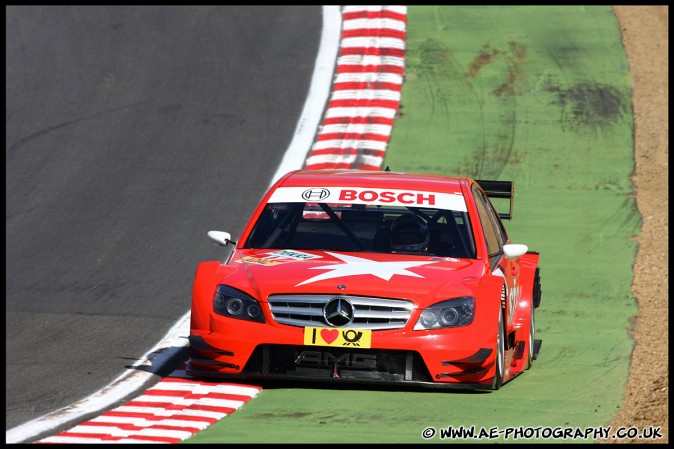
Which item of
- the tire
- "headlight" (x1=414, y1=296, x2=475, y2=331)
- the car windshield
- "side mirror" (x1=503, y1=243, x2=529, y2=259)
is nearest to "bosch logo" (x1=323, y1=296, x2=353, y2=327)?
"headlight" (x1=414, y1=296, x2=475, y2=331)

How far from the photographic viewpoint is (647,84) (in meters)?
18.7

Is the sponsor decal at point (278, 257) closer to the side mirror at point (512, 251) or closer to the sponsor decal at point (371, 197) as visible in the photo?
the sponsor decal at point (371, 197)

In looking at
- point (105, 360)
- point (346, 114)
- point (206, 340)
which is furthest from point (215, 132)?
point (206, 340)

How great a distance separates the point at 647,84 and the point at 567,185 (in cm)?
391

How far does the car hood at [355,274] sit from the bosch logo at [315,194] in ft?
1.97

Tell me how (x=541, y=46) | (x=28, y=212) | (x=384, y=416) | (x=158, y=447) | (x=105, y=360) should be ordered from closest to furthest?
(x=158, y=447) → (x=384, y=416) → (x=105, y=360) → (x=28, y=212) → (x=541, y=46)

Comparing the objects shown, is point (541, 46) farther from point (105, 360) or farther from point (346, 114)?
point (105, 360)

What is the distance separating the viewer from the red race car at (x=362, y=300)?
8078 mm

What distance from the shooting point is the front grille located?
8.12 m

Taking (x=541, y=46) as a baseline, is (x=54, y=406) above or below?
below

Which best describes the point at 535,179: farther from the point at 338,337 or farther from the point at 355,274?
the point at 338,337

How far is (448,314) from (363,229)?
1.42 metres

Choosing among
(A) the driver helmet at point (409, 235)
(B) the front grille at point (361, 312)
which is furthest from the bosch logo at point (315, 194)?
(B) the front grille at point (361, 312)

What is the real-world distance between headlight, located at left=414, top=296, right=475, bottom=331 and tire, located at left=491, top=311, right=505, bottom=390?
250 mm
